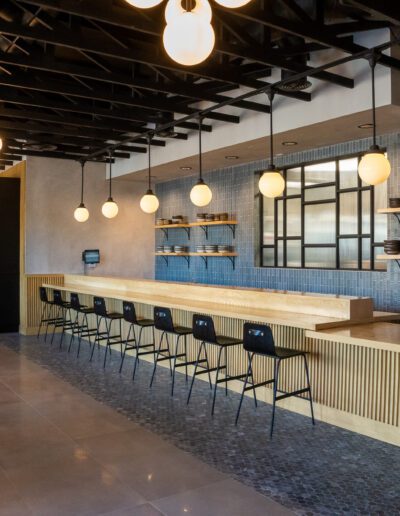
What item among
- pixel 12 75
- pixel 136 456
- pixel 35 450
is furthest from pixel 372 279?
pixel 12 75

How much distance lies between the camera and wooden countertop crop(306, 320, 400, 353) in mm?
3027

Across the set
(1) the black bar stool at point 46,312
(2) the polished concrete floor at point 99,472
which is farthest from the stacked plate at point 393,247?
(1) the black bar stool at point 46,312

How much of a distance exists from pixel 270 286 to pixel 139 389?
100 inches

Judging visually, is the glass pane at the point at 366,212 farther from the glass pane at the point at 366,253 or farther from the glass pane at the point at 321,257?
the glass pane at the point at 321,257

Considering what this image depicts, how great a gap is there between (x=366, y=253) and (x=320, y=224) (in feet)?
2.44

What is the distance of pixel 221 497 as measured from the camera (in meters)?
2.65

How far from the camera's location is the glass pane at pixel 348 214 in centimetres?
566

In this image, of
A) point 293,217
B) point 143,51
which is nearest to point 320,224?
point 293,217

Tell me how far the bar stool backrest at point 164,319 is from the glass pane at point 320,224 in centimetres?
234

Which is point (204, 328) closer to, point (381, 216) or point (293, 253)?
point (381, 216)

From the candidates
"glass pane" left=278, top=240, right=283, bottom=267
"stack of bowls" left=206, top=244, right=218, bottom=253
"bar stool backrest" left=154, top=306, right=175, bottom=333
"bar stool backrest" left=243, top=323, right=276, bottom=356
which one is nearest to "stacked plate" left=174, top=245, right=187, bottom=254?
"stack of bowls" left=206, top=244, right=218, bottom=253

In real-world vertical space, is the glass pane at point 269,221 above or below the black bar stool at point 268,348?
above

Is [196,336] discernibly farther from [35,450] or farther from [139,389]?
[35,450]

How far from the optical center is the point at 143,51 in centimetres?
391
